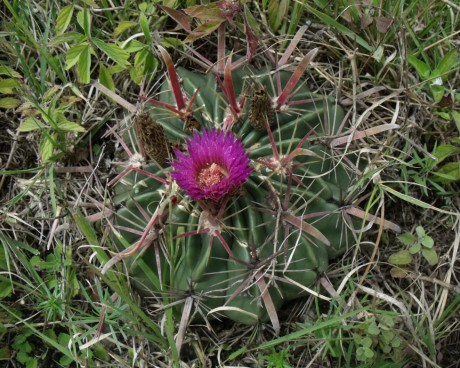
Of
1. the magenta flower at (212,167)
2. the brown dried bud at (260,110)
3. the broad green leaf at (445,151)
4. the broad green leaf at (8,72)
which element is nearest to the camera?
the magenta flower at (212,167)

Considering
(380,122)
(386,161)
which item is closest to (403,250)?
(386,161)

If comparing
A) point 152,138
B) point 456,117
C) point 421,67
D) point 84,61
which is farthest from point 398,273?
point 84,61

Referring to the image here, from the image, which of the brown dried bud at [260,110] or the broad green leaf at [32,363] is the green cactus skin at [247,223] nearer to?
the brown dried bud at [260,110]

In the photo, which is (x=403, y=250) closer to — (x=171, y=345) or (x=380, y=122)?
(x=380, y=122)

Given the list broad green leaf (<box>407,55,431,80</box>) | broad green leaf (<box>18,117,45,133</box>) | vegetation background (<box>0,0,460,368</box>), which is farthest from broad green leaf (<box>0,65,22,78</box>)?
broad green leaf (<box>407,55,431,80</box>)

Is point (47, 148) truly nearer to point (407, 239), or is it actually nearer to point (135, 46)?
point (135, 46)

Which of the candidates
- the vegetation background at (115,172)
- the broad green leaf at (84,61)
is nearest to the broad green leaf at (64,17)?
the vegetation background at (115,172)

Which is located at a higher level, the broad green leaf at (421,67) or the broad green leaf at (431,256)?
the broad green leaf at (421,67)
